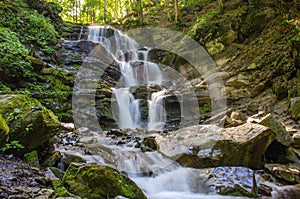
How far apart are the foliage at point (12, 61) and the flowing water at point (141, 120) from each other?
3984mm

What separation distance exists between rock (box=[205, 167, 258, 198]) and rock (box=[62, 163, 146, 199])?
1.51m

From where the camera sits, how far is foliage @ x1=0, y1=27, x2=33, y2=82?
25.3 feet

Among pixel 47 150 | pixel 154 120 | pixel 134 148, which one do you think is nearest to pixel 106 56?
pixel 154 120

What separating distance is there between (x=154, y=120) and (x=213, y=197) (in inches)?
271

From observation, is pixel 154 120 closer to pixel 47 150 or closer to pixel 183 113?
pixel 183 113

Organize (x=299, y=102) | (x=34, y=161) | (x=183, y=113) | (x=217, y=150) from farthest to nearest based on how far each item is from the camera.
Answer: (x=183, y=113) → (x=299, y=102) → (x=217, y=150) → (x=34, y=161)

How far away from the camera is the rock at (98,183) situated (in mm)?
3221

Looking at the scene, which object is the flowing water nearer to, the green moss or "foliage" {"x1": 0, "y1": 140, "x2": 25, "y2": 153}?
the green moss

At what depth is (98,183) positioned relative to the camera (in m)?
3.28

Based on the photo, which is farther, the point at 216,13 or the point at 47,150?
the point at 216,13

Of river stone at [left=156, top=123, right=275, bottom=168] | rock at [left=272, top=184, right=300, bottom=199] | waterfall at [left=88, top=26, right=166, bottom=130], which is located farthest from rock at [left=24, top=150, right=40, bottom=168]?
waterfall at [left=88, top=26, right=166, bottom=130]

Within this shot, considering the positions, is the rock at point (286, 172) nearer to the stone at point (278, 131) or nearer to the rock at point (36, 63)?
the stone at point (278, 131)

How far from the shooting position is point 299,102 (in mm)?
6906

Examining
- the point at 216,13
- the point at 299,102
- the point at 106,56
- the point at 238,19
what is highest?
the point at 216,13
